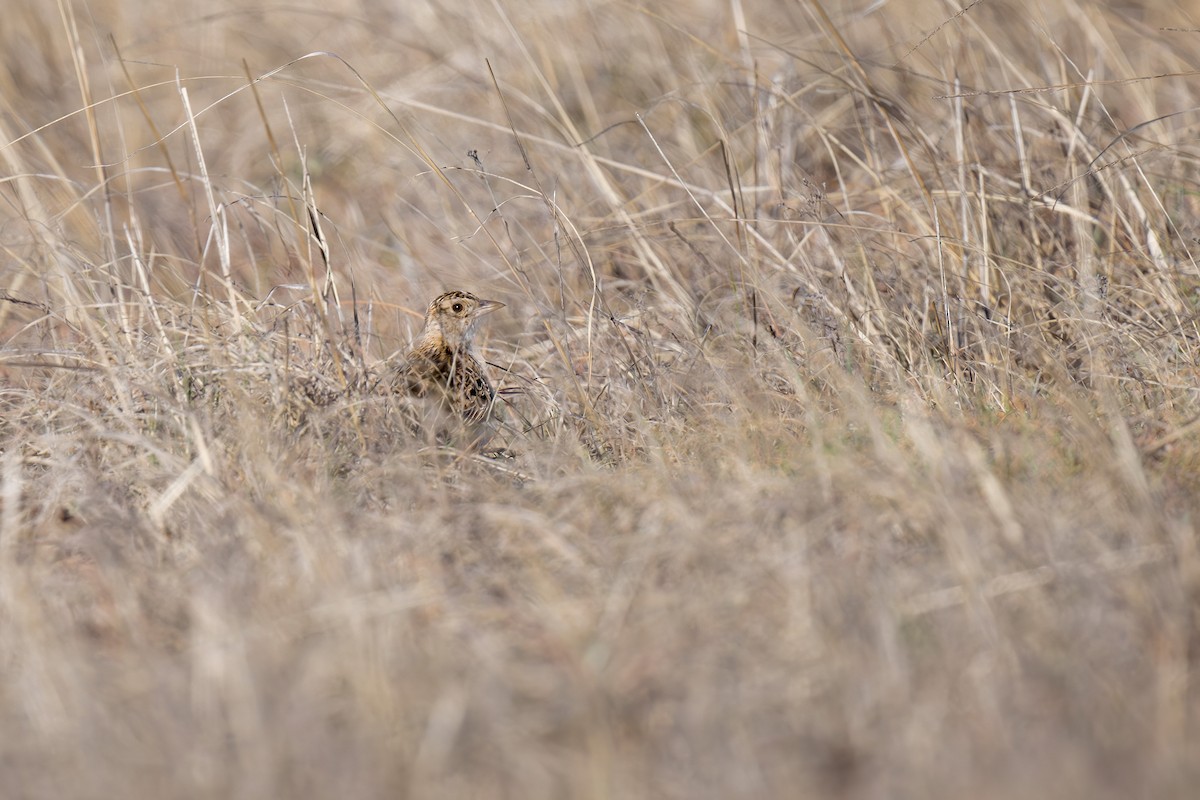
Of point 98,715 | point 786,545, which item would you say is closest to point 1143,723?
point 786,545

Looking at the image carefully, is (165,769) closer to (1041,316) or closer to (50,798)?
(50,798)

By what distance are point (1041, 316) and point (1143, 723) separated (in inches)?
95.8

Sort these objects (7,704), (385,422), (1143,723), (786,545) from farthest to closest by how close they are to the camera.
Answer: (385,422), (786,545), (7,704), (1143,723)

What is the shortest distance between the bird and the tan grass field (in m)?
0.14

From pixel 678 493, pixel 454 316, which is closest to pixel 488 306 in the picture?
pixel 454 316

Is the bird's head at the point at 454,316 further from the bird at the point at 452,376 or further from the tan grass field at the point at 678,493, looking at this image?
the tan grass field at the point at 678,493

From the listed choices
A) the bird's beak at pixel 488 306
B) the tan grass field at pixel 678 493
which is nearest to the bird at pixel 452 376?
the bird's beak at pixel 488 306

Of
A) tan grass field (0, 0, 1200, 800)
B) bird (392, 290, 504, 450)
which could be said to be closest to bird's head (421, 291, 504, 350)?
bird (392, 290, 504, 450)

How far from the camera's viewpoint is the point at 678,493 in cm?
341

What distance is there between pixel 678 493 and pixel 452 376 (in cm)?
162

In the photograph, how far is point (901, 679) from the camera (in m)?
2.57

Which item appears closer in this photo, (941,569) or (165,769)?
(165,769)

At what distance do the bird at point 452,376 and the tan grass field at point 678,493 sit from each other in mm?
136

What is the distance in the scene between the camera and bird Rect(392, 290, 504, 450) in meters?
4.45
